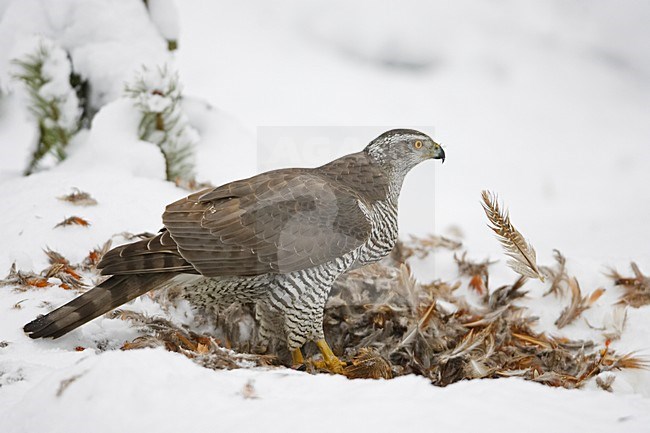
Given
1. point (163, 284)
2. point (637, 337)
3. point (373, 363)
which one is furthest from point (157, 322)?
point (637, 337)

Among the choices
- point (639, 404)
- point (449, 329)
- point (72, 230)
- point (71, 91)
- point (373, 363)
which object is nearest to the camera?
point (639, 404)

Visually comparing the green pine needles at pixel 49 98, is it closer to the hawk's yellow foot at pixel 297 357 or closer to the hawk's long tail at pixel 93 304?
the hawk's long tail at pixel 93 304

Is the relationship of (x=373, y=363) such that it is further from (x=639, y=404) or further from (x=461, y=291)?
(x=461, y=291)

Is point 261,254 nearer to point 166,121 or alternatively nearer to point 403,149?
point 403,149

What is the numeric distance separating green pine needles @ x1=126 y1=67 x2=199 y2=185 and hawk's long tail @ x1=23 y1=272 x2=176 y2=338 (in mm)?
2466

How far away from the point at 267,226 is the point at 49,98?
Answer: 11.8 ft

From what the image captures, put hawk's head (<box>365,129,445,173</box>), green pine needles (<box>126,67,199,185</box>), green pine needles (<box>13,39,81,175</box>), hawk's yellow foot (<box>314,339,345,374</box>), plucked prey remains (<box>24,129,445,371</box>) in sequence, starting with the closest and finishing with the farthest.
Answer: plucked prey remains (<box>24,129,445,371</box>) → hawk's yellow foot (<box>314,339,345,374</box>) → hawk's head (<box>365,129,445,173</box>) → green pine needles (<box>126,67,199,185</box>) → green pine needles (<box>13,39,81,175</box>)

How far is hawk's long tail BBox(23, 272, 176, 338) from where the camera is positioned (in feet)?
10.5

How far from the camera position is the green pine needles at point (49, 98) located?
5973 millimetres

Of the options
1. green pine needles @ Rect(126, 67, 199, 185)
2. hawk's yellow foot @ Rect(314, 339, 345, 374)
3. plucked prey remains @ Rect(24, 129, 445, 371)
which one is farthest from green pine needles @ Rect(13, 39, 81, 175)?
hawk's yellow foot @ Rect(314, 339, 345, 374)

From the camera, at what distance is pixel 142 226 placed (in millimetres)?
4746

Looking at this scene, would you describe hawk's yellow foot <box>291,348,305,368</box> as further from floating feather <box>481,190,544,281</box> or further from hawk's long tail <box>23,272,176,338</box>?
floating feather <box>481,190,544,281</box>

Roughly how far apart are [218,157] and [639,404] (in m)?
5.41

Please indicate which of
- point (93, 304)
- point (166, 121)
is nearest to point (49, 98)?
point (166, 121)
